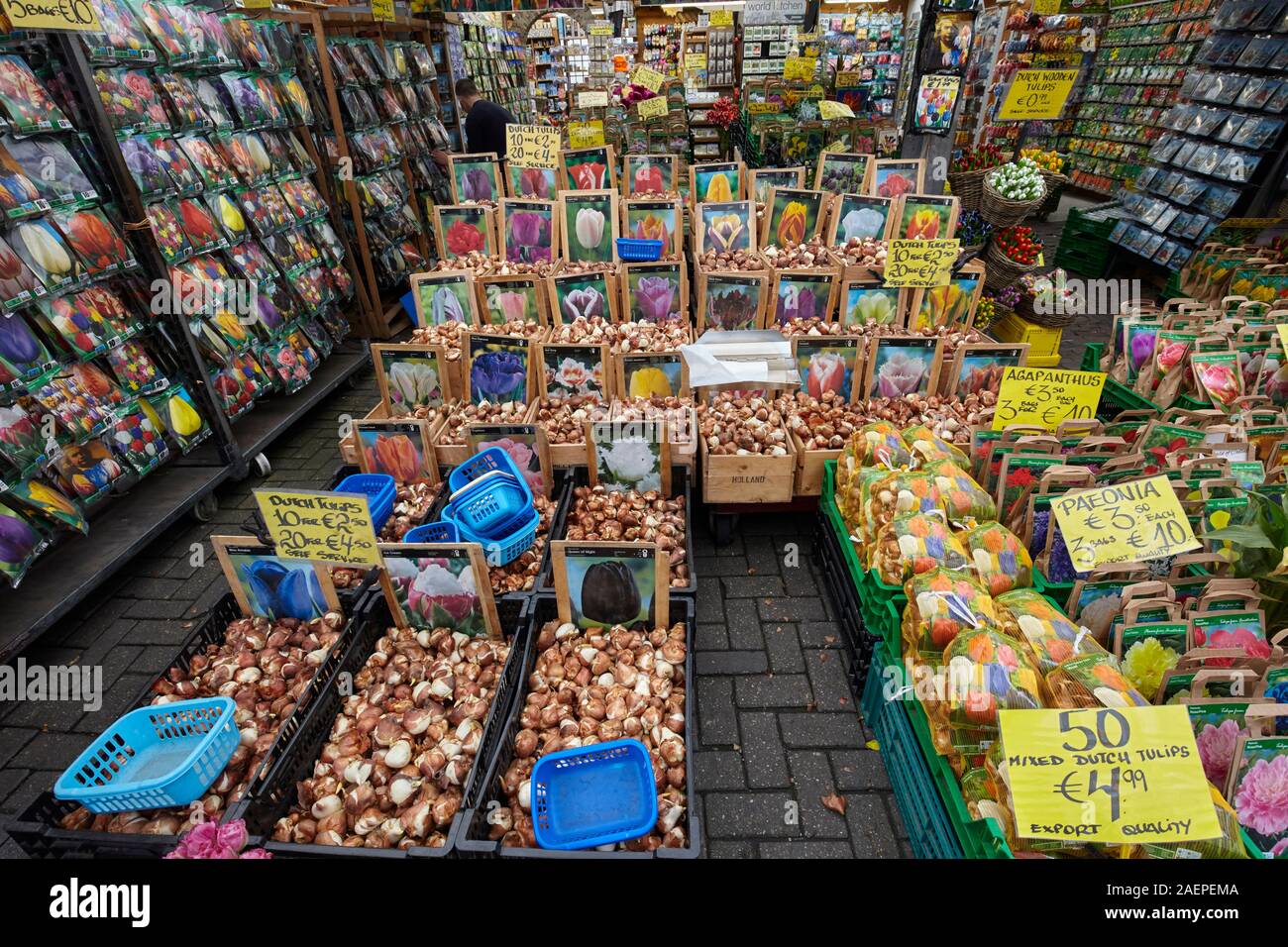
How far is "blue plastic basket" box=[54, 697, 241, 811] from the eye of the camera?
1973mm

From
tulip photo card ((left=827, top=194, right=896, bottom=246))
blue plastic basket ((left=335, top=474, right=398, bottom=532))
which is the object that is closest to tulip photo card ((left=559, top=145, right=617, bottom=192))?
tulip photo card ((left=827, top=194, right=896, bottom=246))

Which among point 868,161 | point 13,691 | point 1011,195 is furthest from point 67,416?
point 1011,195

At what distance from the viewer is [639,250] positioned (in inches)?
195

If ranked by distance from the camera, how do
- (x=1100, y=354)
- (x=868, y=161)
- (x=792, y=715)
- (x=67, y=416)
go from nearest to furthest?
(x=792, y=715) → (x=67, y=416) → (x=1100, y=354) → (x=868, y=161)

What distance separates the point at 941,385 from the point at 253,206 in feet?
17.6

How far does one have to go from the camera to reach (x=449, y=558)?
2482 millimetres

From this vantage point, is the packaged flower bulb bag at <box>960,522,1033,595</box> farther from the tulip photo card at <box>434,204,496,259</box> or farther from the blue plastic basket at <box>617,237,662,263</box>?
the tulip photo card at <box>434,204,496,259</box>

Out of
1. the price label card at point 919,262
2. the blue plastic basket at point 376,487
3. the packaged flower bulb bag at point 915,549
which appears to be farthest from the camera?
the price label card at point 919,262

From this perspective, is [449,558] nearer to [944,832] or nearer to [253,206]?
[944,832]

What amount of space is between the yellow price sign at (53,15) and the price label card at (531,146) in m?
2.79

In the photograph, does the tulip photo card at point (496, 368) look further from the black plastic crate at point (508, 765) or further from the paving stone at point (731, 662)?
the paving stone at point (731, 662)

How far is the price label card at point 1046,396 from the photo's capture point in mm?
3023

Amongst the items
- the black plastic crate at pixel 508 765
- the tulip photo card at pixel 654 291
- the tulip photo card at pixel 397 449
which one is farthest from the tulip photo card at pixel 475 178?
the black plastic crate at pixel 508 765

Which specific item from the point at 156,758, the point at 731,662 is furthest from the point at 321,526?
the point at 731,662
